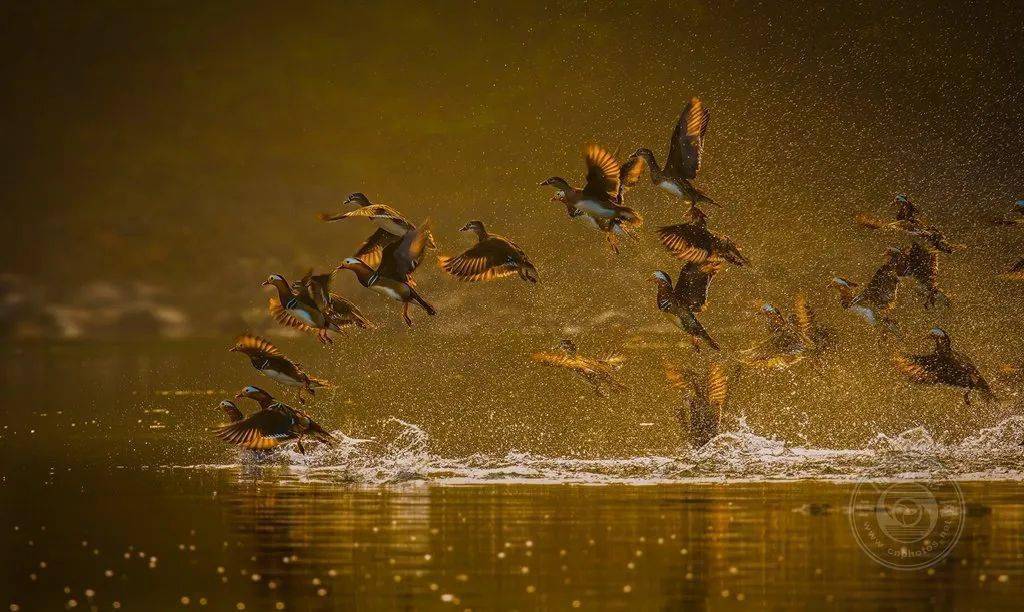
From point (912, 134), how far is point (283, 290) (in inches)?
2904

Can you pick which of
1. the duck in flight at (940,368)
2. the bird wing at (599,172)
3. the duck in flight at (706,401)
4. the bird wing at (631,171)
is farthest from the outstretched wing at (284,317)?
the duck in flight at (940,368)

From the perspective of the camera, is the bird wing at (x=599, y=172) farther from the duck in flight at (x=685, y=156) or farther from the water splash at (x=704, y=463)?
the water splash at (x=704, y=463)

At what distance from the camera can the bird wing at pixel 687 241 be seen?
2291 cm

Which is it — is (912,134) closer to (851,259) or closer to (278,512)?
(851,259)

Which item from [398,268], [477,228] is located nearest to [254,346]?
[398,268]

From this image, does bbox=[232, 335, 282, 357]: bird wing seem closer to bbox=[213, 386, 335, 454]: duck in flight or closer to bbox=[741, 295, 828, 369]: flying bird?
bbox=[213, 386, 335, 454]: duck in flight

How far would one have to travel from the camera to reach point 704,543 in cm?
1844

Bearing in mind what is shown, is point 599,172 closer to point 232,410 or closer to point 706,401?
point 706,401

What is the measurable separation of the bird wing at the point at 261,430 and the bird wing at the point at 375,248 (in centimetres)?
280

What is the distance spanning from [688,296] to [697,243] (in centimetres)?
106

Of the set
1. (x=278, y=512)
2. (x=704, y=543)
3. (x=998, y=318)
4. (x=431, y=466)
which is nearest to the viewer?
(x=704, y=543)

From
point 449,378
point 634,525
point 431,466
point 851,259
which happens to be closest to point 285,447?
point 431,466

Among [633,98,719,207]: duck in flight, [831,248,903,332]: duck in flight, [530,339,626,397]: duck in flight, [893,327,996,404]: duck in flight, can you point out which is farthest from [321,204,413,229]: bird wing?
[893,327,996,404]: duck in flight

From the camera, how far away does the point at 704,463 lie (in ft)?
80.8
